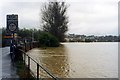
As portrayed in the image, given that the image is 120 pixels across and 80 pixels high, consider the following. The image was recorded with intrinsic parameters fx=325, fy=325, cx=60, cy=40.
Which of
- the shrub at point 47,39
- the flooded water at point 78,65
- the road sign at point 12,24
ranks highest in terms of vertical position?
the road sign at point 12,24

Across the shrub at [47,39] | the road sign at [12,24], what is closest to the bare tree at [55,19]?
the shrub at [47,39]

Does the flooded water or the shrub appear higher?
→ the shrub

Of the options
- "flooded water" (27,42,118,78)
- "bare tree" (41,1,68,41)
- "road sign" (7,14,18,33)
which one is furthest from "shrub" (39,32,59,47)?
"road sign" (7,14,18,33)

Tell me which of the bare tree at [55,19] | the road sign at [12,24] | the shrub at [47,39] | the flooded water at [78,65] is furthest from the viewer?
the bare tree at [55,19]

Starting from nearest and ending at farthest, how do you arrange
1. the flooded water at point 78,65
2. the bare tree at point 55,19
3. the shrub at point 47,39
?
the flooded water at point 78,65 < the shrub at point 47,39 < the bare tree at point 55,19

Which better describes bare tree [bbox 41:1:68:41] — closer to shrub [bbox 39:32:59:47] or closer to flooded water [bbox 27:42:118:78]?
shrub [bbox 39:32:59:47]

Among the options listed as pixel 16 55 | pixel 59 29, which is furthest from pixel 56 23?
pixel 16 55

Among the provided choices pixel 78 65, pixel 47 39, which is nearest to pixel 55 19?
pixel 47 39

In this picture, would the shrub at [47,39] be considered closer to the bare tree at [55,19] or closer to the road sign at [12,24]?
the bare tree at [55,19]

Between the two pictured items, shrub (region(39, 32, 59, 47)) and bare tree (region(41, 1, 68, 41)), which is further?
bare tree (region(41, 1, 68, 41))

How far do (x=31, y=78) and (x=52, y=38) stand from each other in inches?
2131

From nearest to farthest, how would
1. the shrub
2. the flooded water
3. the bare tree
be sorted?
1. the flooded water
2. the shrub
3. the bare tree

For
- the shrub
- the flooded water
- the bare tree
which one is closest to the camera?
the flooded water

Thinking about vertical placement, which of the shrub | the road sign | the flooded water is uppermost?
the road sign
